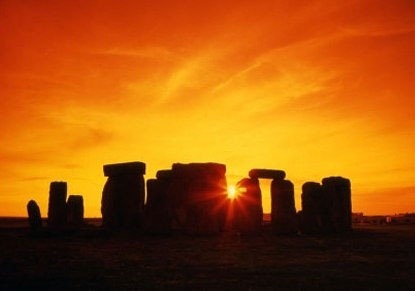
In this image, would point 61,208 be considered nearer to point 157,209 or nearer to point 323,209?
point 157,209

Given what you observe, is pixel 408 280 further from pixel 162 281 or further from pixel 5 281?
pixel 5 281

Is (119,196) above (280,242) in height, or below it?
above

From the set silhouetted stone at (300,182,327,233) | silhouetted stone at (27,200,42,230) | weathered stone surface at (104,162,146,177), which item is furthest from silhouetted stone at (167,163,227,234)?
silhouetted stone at (27,200,42,230)

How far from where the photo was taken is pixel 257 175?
30.0 m

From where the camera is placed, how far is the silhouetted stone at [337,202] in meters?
30.4

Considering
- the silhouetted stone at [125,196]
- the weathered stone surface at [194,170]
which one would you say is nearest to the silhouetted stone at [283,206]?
the weathered stone surface at [194,170]

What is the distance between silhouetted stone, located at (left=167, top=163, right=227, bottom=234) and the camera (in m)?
27.6

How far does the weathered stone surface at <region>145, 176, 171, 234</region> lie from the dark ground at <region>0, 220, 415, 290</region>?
347cm

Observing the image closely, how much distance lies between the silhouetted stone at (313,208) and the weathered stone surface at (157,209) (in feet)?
26.0

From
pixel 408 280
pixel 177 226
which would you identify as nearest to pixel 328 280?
pixel 408 280

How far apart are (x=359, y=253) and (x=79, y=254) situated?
30.6 feet

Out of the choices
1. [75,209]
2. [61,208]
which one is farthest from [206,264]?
[75,209]

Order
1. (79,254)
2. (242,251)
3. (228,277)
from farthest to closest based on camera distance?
(242,251), (79,254), (228,277)

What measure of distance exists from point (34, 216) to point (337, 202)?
16497 millimetres
